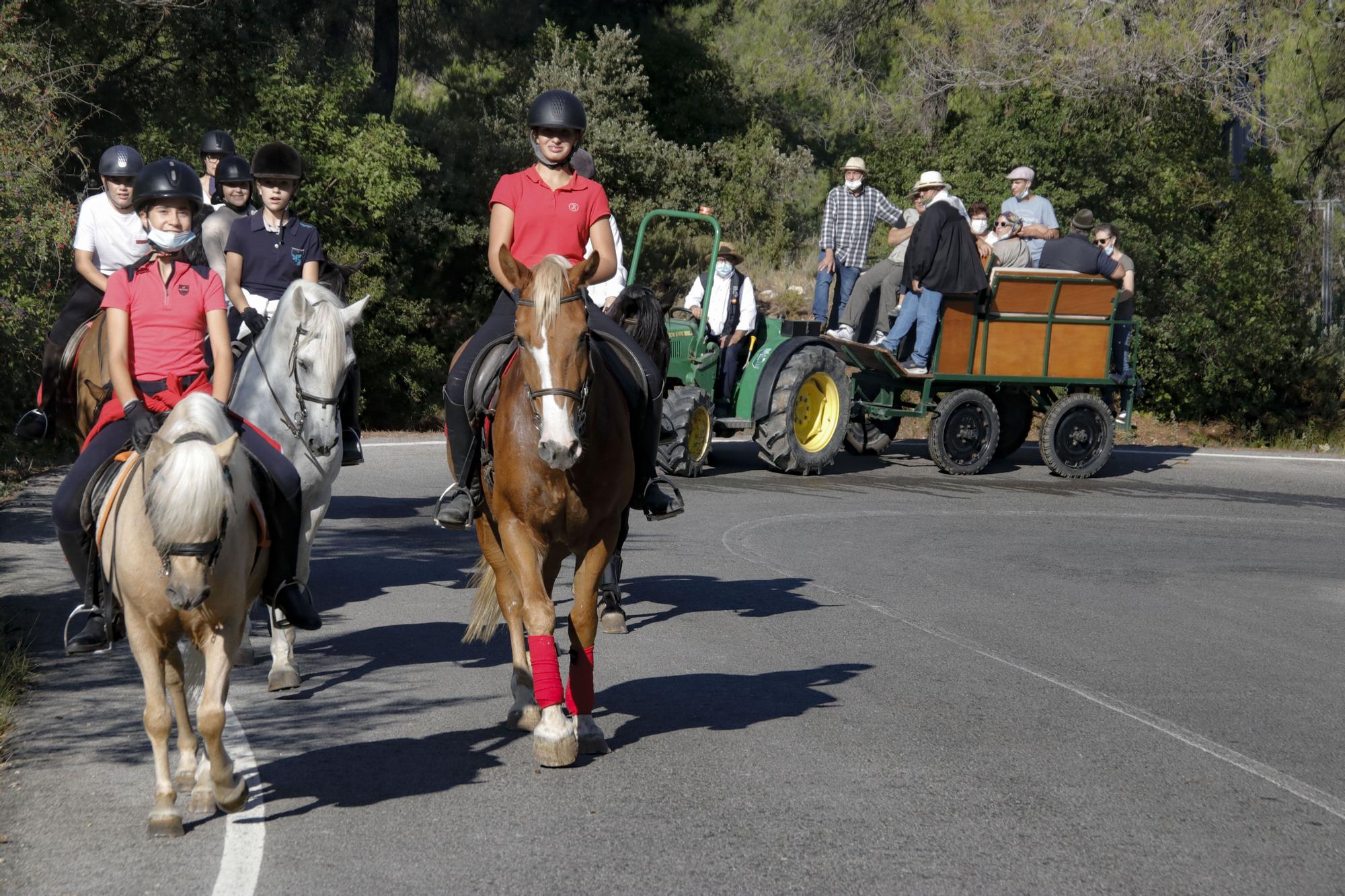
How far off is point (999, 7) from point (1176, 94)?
141 inches

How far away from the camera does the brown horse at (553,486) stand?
5.89 meters

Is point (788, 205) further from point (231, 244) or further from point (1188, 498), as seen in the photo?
point (231, 244)

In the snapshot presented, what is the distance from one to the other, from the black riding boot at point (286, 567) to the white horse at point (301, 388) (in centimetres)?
125

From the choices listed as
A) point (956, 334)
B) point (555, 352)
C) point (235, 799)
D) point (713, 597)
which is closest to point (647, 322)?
point (713, 597)

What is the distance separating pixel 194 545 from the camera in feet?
16.5

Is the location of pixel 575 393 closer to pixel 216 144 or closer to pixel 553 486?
pixel 553 486

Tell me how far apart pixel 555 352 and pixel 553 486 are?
0.64 meters

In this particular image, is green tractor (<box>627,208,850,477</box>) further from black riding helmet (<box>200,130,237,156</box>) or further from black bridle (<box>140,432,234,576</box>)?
black bridle (<box>140,432,234,576</box>)

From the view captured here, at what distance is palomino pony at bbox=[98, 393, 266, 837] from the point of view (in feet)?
16.5

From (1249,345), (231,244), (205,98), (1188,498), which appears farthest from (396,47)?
(231,244)

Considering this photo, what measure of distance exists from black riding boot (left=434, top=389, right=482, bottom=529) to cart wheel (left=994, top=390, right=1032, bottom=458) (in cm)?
1322

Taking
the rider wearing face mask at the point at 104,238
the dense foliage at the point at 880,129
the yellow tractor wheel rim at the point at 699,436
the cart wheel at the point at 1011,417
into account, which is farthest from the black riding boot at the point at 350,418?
the dense foliage at the point at 880,129

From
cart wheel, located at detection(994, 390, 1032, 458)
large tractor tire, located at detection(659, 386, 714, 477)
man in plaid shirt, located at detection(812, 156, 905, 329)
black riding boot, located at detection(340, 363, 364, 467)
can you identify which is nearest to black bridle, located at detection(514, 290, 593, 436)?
black riding boot, located at detection(340, 363, 364, 467)

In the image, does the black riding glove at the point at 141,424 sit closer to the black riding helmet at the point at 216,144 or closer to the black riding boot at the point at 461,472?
the black riding boot at the point at 461,472
